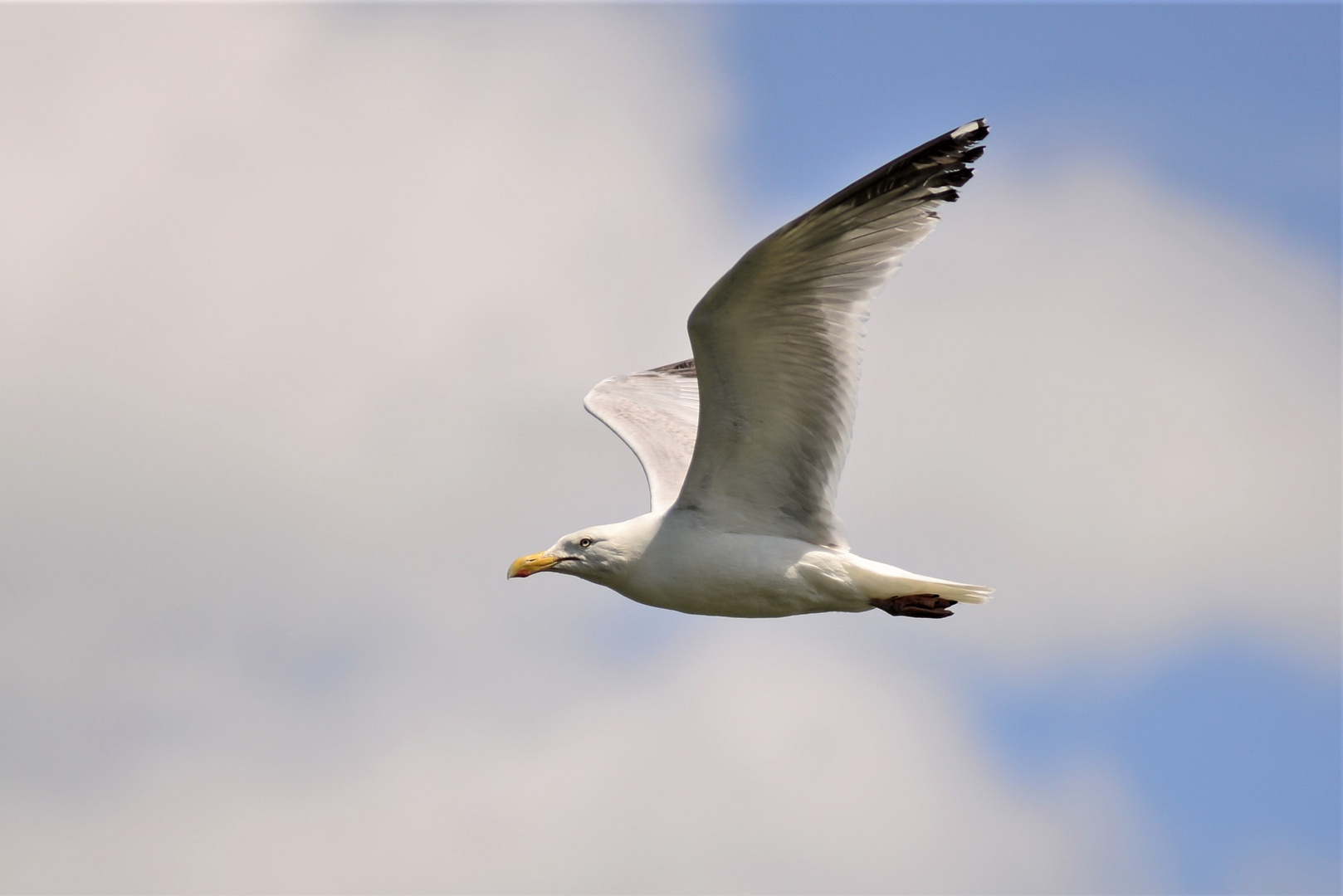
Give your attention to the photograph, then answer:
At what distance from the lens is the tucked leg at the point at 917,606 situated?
11.1 metres

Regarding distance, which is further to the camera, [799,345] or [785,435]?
[785,435]

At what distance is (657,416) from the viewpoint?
45.8 feet

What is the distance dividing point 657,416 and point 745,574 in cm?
324

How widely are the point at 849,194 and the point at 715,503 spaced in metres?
2.33

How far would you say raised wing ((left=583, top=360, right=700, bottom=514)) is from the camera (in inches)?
504

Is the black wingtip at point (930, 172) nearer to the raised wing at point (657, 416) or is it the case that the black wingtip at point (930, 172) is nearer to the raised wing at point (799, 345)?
the raised wing at point (799, 345)

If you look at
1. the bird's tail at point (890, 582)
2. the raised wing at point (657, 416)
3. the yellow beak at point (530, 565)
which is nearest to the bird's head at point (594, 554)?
the yellow beak at point (530, 565)

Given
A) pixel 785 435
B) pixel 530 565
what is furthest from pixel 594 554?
pixel 785 435

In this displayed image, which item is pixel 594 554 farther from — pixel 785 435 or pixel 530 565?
pixel 785 435

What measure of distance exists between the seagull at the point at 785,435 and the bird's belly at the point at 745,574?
1 cm

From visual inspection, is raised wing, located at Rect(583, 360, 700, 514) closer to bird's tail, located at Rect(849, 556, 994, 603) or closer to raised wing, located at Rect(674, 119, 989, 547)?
raised wing, located at Rect(674, 119, 989, 547)

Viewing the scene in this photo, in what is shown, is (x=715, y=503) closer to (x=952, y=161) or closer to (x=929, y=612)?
(x=929, y=612)

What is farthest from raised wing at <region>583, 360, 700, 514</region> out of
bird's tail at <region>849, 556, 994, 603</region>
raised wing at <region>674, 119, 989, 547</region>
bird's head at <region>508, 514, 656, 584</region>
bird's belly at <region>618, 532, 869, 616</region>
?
bird's tail at <region>849, 556, 994, 603</region>

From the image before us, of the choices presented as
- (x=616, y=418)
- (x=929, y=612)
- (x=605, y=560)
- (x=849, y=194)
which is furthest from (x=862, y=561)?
(x=616, y=418)
